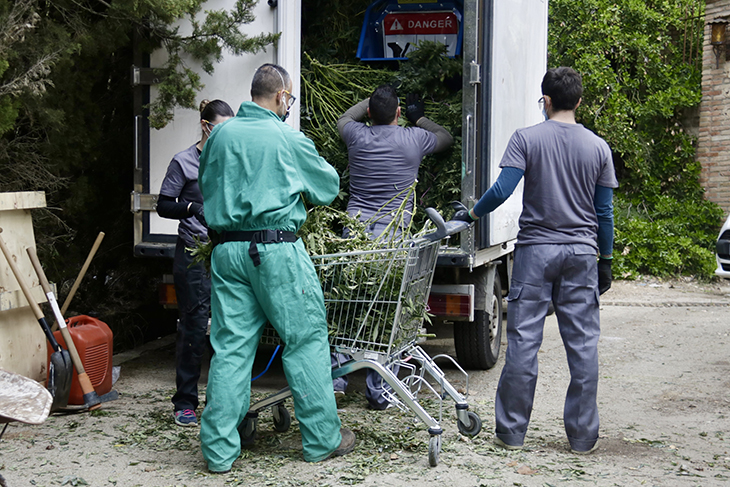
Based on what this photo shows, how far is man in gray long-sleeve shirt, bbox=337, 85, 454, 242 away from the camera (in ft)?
18.6

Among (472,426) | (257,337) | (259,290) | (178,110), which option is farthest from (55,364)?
(472,426)

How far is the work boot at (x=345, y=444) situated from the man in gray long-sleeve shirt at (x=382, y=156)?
184cm

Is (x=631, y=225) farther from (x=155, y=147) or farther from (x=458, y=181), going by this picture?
(x=155, y=147)

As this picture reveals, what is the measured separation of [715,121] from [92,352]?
10.3 m

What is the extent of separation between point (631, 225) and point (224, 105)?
28.7 feet

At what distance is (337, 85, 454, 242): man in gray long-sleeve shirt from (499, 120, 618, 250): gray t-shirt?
4.71 ft

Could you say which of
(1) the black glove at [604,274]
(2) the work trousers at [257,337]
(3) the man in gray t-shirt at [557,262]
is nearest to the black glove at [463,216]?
(3) the man in gray t-shirt at [557,262]

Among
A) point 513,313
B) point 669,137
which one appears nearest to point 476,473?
point 513,313

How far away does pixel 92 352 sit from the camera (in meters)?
5.16

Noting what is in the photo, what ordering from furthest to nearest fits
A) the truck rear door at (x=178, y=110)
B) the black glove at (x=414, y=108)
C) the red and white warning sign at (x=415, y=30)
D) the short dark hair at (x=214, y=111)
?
1. the red and white warning sign at (x=415, y=30)
2. the black glove at (x=414, y=108)
3. the truck rear door at (x=178, y=110)
4. the short dark hair at (x=214, y=111)

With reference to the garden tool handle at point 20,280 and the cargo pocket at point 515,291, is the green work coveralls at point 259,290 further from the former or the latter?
the garden tool handle at point 20,280

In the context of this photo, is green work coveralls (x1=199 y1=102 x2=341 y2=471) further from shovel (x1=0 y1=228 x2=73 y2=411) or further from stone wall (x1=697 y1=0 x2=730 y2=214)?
stone wall (x1=697 y1=0 x2=730 y2=214)

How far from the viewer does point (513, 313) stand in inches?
166

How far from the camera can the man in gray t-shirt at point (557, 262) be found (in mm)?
4152
